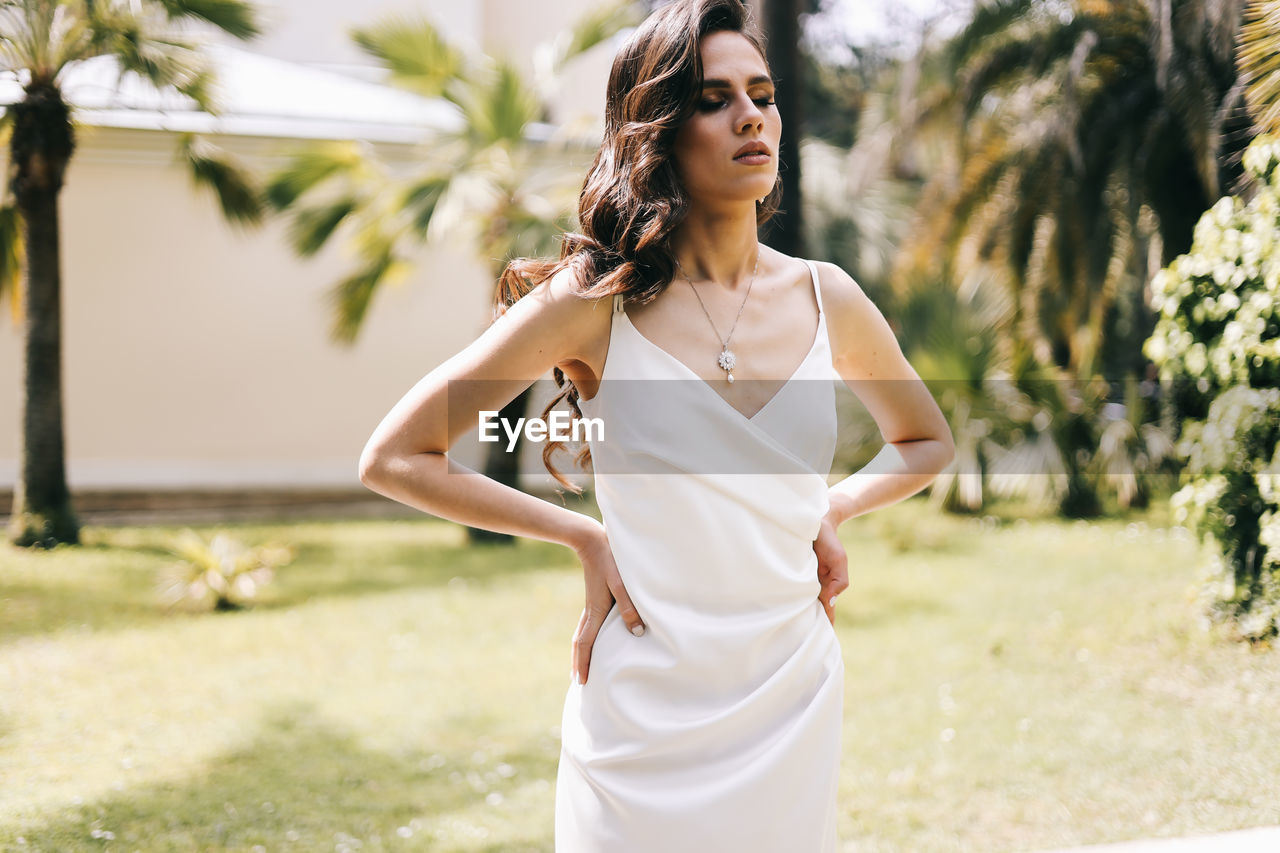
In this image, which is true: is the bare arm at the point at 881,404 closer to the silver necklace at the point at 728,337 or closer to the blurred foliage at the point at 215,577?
the silver necklace at the point at 728,337

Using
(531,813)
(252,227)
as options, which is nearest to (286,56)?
(252,227)

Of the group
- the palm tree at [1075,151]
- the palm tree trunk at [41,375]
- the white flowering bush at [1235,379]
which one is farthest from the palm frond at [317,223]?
the white flowering bush at [1235,379]

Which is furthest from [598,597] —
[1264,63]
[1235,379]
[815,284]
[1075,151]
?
[1075,151]

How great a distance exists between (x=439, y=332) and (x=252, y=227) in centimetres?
304

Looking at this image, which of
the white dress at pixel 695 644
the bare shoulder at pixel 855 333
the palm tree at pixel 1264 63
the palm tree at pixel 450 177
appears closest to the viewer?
the white dress at pixel 695 644

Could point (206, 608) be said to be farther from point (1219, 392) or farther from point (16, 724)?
point (1219, 392)

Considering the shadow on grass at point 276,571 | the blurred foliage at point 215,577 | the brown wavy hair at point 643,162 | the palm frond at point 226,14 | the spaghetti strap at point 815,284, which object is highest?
the palm frond at point 226,14

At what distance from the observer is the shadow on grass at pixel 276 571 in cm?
685

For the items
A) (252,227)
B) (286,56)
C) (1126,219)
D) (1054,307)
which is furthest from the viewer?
(286,56)

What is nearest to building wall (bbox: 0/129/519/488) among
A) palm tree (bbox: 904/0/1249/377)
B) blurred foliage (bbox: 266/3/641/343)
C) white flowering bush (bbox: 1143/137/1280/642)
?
blurred foliage (bbox: 266/3/641/343)

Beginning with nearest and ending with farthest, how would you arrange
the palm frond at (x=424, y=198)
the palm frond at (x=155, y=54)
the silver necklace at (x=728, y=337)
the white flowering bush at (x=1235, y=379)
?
the silver necklace at (x=728, y=337)
the white flowering bush at (x=1235, y=379)
the palm frond at (x=155, y=54)
the palm frond at (x=424, y=198)

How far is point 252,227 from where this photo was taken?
8445 millimetres

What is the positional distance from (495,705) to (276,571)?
10.8 ft

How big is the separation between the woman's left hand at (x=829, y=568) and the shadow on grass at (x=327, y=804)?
2406mm
